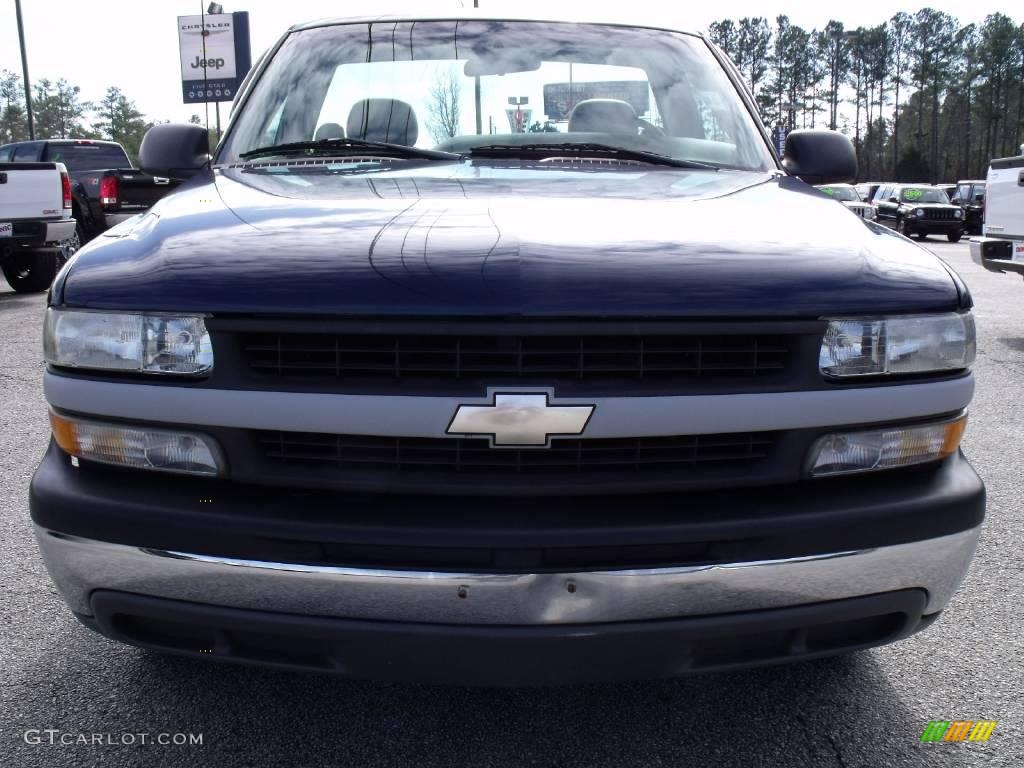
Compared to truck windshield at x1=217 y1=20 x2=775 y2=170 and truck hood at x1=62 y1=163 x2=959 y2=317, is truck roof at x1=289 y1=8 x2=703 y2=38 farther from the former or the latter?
truck hood at x1=62 y1=163 x2=959 y2=317

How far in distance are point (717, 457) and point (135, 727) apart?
1.42 meters

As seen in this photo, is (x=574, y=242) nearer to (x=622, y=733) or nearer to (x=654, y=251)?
(x=654, y=251)

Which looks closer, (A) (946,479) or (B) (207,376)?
(B) (207,376)

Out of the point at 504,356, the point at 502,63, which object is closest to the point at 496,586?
the point at 504,356

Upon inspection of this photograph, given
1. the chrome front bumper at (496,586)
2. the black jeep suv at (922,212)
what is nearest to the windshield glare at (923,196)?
the black jeep suv at (922,212)

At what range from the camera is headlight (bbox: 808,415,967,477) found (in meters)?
1.87

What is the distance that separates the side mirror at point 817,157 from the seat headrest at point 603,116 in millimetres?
513

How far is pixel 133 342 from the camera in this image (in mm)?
1849

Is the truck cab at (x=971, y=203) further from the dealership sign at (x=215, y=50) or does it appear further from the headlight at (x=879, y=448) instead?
the headlight at (x=879, y=448)

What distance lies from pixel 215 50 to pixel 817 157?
37.7 m

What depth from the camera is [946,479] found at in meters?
1.95

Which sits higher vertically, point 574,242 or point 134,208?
point 574,242

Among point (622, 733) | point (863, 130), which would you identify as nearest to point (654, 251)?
point (622, 733)

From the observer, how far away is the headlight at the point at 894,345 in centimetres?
186
